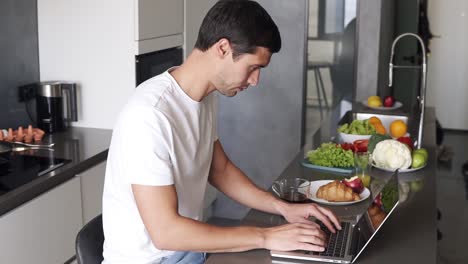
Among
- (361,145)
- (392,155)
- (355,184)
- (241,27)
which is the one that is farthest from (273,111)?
(241,27)

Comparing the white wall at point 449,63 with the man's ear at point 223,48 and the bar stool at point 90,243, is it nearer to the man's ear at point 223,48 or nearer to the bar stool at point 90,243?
the man's ear at point 223,48

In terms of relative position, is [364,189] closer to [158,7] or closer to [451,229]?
[158,7]

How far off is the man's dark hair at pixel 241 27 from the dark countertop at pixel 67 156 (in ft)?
3.22

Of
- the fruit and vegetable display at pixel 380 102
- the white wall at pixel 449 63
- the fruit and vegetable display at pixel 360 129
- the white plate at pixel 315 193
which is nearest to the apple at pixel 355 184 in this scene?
the white plate at pixel 315 193

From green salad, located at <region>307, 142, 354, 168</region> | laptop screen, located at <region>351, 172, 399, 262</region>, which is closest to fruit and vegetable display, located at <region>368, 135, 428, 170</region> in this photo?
green salad, located at <region>307, 142, 354, 168</region>

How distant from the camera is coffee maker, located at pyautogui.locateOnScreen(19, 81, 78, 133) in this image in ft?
9.95

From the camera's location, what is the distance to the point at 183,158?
1735 millimetres

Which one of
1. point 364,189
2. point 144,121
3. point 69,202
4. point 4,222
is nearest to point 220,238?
point 144,121

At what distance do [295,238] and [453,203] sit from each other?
3.77 metres

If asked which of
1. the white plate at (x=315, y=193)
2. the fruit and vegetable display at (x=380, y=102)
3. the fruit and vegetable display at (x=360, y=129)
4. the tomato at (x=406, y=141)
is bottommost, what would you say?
the white plate at (x=315, y=193)

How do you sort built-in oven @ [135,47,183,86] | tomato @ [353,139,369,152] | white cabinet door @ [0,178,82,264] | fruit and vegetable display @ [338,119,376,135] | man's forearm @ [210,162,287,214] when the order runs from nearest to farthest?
man's forearm @ [210,162,287,214] → white cabinet door @ [0,178,82,264] → tomato @ [353,139,369,152] → fruit and vegetable display @ [338,119,376,135] → built-in oven @ [135,47,183,86]

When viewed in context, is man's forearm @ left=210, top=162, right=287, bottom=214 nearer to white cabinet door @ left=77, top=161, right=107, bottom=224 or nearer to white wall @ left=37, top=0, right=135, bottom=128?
white cabinet door @ left=77, top=161, right=107, bottom=224

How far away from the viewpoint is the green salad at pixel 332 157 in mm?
2445

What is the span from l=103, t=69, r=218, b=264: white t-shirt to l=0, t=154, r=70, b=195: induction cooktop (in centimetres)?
65
